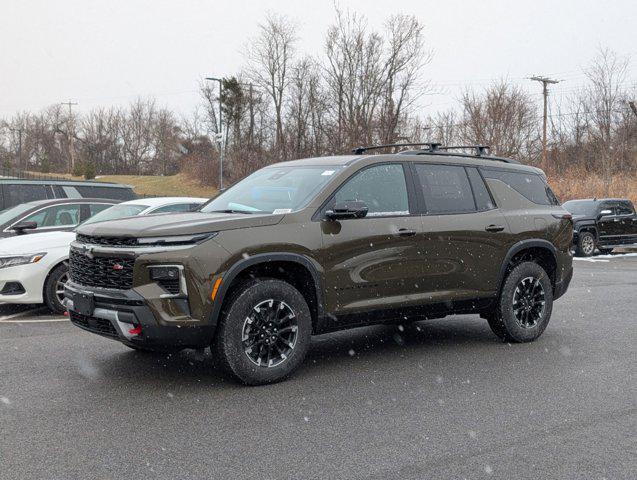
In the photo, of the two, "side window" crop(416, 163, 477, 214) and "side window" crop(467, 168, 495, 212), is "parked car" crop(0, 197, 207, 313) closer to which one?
"side window" crop(416, 163, 477, 214)

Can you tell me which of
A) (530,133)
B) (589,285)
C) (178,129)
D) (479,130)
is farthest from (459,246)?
(178,129)

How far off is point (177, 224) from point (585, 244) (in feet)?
57.3

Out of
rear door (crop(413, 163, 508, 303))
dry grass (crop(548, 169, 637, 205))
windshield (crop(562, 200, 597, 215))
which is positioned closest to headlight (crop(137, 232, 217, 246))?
rear door (crop(413, 163, 508, 303))

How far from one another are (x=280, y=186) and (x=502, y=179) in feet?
8.25

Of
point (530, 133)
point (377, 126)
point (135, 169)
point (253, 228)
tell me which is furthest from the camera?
point (135, 169)

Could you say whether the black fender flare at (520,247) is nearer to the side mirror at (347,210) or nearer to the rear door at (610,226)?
the side mirror at (347,210)

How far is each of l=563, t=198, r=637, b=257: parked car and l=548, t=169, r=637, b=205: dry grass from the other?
14872 mm

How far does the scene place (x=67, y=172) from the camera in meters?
87.0

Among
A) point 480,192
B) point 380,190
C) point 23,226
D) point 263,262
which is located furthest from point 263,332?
point 23,226

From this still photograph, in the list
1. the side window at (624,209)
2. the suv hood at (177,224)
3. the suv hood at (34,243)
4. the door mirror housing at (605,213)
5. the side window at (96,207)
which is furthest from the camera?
the side window at (624,209)

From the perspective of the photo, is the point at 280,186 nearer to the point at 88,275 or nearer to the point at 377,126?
the point at 88,275

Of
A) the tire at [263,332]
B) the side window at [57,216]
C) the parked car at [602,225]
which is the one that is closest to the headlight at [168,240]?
the tire at [263,332]

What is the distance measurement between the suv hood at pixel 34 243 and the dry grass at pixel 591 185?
31.7 m

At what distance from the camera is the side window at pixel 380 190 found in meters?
6.07
